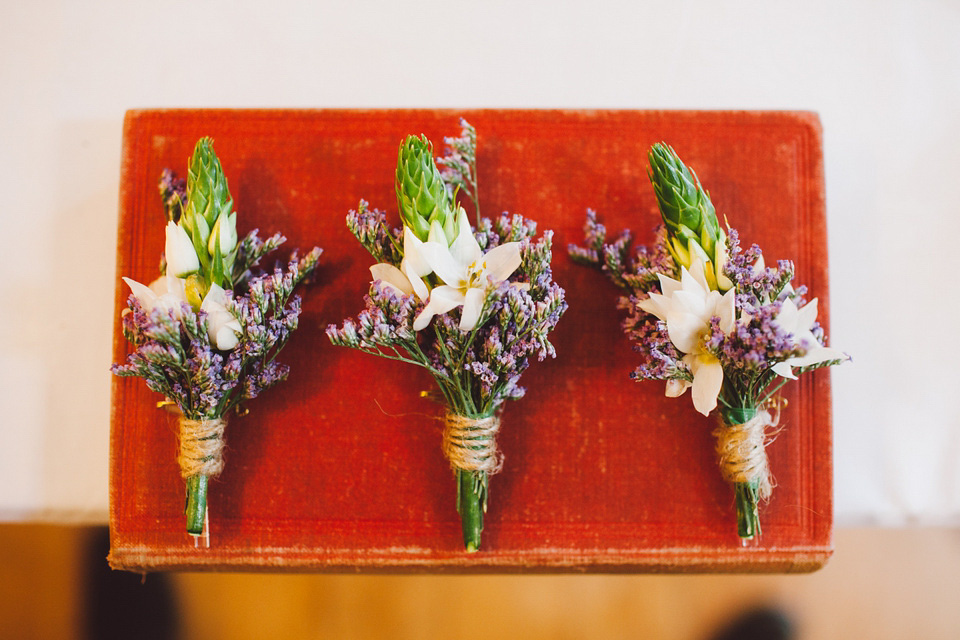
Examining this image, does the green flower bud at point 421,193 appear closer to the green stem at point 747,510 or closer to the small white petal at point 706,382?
the small white petal at point 706,382

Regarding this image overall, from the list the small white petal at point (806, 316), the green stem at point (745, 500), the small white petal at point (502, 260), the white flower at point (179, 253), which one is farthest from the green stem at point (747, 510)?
the white flower at point (179, 253)

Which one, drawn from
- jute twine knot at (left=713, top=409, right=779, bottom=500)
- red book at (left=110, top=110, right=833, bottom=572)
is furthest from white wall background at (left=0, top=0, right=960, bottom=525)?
jute twine knot at (left=713, top=409, right=779, bottom=500)

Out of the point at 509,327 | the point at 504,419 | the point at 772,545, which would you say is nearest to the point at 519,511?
the point at 504,419

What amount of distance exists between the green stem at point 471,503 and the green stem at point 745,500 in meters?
0.51

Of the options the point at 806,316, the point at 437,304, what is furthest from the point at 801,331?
the point at 437,304

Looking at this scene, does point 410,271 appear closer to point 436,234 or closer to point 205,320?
point 436,234

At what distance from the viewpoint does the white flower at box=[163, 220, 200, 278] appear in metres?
1.02

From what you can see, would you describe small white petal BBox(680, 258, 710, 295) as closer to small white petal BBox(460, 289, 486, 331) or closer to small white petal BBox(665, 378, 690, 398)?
small white petal BBox(665, 378, 690, 398)

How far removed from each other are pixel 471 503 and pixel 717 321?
0.59m

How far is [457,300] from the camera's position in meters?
0.97

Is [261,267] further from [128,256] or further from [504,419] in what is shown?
[504,419]

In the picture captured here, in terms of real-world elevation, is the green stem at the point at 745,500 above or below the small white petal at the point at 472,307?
below

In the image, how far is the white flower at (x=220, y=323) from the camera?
102cm

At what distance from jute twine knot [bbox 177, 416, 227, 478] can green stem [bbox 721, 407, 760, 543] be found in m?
1.03
